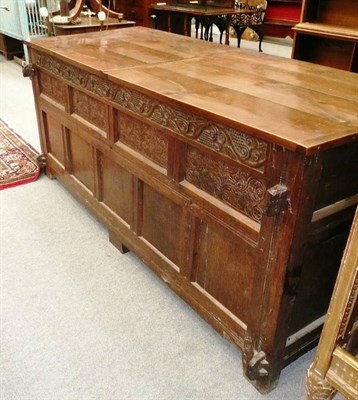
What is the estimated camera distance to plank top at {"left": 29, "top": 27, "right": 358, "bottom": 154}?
1059 mm

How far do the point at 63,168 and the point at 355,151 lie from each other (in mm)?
1675

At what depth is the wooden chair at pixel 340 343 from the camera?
0.94 meters

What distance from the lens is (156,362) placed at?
1439 millimetres

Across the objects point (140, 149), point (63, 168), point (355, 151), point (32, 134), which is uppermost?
point (355, 151)

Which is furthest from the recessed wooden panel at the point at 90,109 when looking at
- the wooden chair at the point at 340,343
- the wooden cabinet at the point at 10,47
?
the wooden cabinet at the point at 10,47

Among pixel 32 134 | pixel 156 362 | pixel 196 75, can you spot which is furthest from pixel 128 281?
pixel 32 134

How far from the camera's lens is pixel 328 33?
2631mm

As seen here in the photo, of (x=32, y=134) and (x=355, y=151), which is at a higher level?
(x=355, y=151)

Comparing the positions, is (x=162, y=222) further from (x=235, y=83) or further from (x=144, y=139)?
(x=235, y=83)

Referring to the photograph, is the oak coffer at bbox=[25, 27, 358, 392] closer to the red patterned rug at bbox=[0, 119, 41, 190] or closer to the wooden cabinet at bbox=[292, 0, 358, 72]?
the red patterned rug at bbox=[0, 119, 41, 190]

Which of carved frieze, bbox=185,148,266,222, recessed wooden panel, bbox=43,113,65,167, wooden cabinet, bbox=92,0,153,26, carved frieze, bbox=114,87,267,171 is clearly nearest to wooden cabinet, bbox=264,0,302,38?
wooden cabinet, bbox=92,0,153,26

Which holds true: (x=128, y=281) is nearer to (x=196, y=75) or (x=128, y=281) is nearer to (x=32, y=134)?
(x=196, y=75)

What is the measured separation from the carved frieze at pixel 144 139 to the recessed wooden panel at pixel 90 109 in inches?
4.9

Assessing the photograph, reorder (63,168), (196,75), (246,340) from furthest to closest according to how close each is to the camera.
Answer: (63,168)
(196,75)
(246,340)
